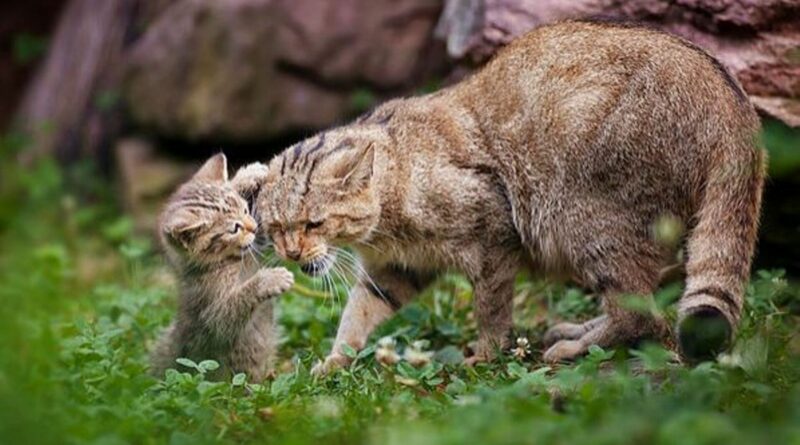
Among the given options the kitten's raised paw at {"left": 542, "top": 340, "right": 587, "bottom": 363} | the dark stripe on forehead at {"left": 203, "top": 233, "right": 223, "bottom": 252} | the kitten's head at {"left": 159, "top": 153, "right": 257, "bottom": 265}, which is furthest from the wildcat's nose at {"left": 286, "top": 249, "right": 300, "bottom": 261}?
the kitten's raised paw at {"left": 542, "top": 340, "right": 587, "bottom": 363}

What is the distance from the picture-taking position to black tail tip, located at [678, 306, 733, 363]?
495 centimetres

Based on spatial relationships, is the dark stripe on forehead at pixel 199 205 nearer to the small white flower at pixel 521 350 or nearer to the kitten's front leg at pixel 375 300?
the kitten's front leg at pixel 375 300

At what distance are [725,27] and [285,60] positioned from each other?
4.50 metres

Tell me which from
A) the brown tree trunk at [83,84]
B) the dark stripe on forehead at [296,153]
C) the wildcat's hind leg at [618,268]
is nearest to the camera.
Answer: the wildcat's hind leg at [618,268]

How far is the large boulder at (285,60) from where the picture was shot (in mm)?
10273

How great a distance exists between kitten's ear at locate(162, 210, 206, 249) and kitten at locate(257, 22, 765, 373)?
0.37 meters

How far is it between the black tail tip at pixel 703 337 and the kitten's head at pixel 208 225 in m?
2.31

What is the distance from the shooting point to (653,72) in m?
5.87

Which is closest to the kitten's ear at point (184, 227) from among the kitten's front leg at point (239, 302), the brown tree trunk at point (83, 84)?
the kitten's front leg at point (239, 302)

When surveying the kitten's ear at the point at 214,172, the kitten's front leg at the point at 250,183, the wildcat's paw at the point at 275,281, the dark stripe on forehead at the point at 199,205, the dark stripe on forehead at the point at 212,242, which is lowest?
the wildcat's paw at the point at 275,281

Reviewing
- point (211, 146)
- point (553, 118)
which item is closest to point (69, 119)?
point (211, 146)

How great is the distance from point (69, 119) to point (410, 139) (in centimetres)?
603

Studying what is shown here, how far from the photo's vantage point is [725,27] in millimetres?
6777

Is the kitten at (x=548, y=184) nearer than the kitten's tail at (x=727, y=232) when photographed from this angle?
No
